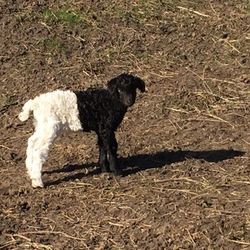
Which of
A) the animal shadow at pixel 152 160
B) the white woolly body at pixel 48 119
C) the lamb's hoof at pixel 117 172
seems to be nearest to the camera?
the white woolly body at pixel 48 119

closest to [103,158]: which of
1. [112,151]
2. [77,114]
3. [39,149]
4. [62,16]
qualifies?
[112,151]

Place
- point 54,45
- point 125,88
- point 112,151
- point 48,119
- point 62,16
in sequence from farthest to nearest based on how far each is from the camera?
1. point 62,16
2. point 54,45
3. point 112,151
4. point 125,88
5. point 48,119

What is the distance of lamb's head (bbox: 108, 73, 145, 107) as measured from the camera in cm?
719

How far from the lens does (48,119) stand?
7.04 metres

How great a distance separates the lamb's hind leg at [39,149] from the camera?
7051 millimetres

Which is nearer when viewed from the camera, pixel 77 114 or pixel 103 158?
pixel 77 114

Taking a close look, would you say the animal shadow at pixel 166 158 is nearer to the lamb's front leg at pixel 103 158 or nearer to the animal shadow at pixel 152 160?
the animal shadow at pixel 152 160

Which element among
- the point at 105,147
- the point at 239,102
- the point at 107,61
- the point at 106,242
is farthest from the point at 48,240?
the point at 107,61

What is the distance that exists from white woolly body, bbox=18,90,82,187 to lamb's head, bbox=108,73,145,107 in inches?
16.5

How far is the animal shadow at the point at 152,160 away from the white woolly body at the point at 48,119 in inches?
19.7

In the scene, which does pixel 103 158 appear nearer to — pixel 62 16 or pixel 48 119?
pixel 48 119

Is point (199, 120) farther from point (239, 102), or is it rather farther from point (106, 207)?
point (106, 207)

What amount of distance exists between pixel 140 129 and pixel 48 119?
188 centimetres

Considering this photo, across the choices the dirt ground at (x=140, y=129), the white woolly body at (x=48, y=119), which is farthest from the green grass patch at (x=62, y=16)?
the white woolly body at (x=48, y=119)
